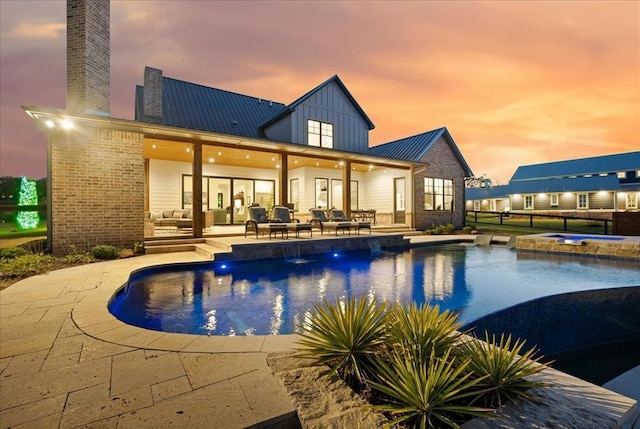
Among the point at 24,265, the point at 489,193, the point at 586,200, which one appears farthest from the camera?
the point at 489,193

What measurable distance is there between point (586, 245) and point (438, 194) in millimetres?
8524

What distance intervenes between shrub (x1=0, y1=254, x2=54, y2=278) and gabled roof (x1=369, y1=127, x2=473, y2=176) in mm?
15312

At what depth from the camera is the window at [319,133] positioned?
15.7 m

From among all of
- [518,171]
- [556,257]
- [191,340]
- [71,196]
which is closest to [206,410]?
[191,340]

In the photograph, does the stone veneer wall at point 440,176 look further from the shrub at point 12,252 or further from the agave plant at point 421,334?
the shrub at point 12,252

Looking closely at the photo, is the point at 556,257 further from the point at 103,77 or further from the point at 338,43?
the point at 103,77

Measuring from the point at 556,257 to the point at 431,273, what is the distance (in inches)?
216

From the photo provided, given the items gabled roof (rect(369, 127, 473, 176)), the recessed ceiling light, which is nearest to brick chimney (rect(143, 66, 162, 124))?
the recessed ceiling light

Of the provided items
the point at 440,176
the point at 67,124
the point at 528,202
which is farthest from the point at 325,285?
the point at 528,202

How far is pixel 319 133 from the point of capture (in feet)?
52.4

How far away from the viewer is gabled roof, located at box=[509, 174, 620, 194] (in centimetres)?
2991

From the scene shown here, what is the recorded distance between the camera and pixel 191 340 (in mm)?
2982

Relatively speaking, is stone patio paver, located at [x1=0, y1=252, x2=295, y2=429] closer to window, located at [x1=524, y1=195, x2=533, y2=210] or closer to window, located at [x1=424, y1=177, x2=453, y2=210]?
window, located at [x1=424, y1=177, x2=453, y2=210]

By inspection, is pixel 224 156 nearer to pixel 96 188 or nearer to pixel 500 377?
pixel 96 188
